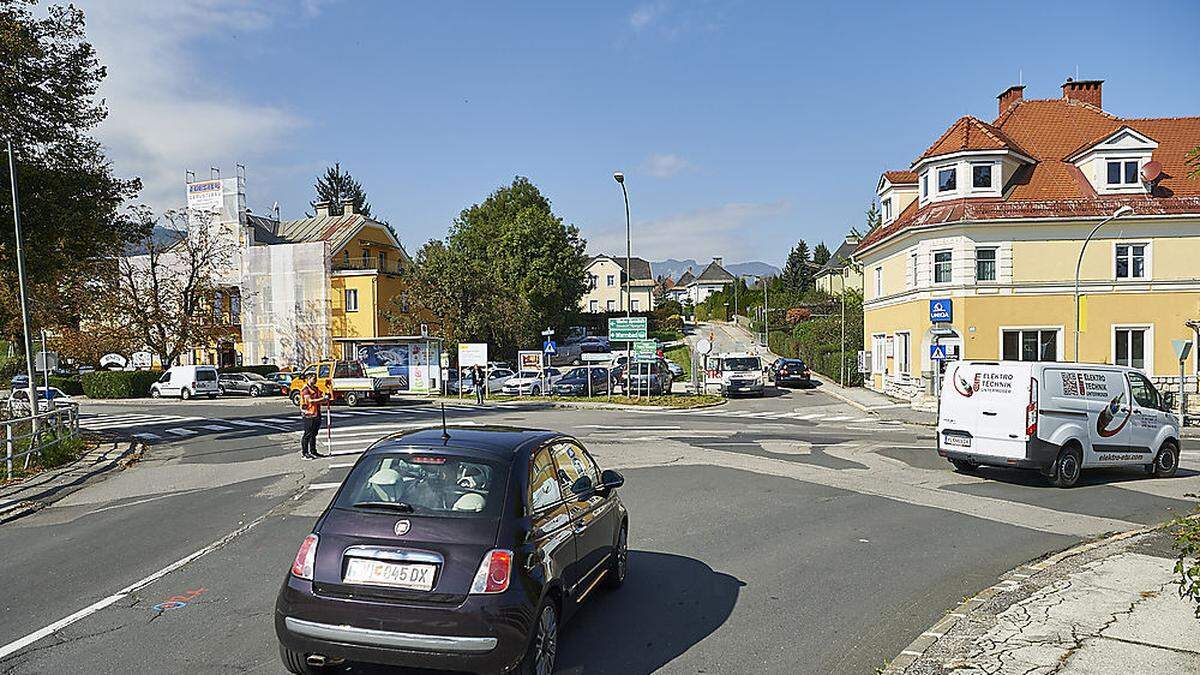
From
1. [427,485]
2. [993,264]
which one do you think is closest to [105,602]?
[427,485]

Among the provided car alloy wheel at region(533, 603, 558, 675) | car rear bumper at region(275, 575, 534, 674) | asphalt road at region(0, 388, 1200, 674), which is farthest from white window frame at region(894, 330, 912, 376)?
car rear bumper at region(275, 575, 534, 674)

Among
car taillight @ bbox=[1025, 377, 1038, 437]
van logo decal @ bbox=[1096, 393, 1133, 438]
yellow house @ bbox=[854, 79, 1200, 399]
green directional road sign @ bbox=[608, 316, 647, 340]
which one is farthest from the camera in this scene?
green directional road sign @ bbox=[608, 316, 647, 340]

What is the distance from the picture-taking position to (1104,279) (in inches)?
1385

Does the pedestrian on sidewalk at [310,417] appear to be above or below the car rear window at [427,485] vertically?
below

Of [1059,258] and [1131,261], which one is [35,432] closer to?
[1059,258]

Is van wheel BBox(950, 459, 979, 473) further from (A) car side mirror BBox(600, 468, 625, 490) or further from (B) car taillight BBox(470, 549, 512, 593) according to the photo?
(B) car taillight BBox(470, 549, 512, 593)

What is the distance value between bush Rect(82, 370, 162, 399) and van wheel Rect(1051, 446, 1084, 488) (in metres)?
47.6

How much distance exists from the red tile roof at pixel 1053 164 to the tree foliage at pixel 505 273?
964 inches

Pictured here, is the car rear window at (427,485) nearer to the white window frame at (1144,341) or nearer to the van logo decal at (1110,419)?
the van logo decal at (1110,419)

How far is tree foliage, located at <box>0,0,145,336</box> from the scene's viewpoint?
20016 millimetres

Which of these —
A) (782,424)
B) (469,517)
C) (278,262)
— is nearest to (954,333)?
(782,424)

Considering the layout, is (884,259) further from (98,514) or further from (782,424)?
(98,514)

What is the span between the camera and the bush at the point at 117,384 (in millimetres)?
48531

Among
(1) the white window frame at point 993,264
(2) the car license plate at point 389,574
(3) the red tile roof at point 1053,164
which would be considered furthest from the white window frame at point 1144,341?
(2) the car license plate at point 389,574
